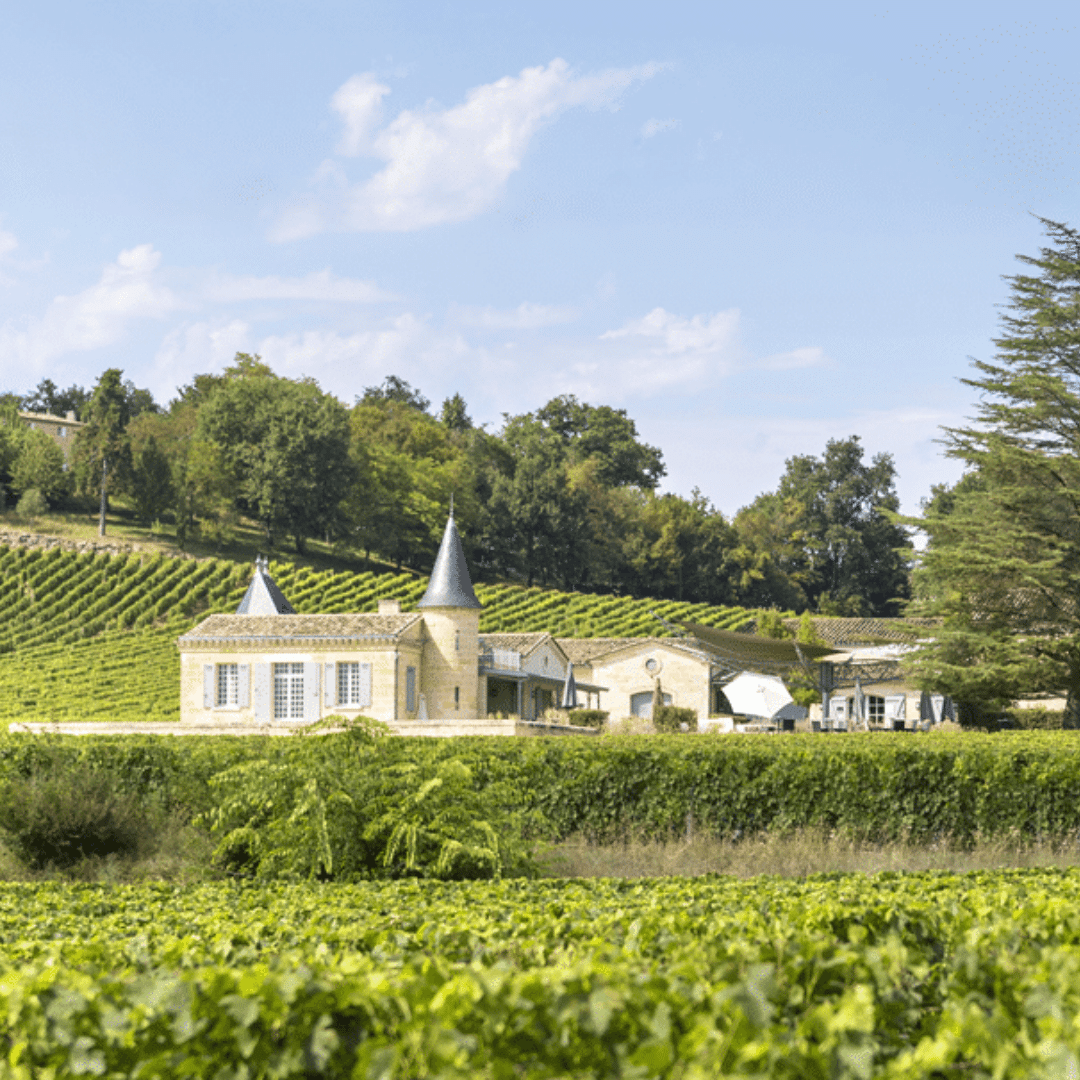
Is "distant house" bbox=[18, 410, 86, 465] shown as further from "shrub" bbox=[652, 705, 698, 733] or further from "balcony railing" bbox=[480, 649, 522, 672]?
"shrub" bbox=[652, 705, 698, 733]

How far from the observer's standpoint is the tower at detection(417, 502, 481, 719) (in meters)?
30.4

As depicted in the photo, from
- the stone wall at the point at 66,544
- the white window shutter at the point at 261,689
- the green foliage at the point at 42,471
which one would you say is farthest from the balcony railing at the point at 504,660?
the green foliage at the point at 42,471

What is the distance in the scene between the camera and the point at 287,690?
30141 millimetres

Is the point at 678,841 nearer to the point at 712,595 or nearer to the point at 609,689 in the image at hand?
the point at 609,689

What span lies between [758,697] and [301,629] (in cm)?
1207

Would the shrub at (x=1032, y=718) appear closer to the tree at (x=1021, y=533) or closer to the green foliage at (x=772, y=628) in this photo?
the tree at (x=1021, y=533)

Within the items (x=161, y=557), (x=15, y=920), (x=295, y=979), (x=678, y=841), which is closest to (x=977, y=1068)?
(x=295, y=979)

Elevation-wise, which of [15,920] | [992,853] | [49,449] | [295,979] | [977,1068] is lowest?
[992,853]

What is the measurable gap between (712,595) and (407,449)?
22.4 m

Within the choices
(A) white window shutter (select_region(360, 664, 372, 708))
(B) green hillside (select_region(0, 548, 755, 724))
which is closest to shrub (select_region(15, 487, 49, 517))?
(B) green hillside (select_region(0, 548, 755, 724))

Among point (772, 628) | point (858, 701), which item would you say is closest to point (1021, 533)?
point (858, 701)

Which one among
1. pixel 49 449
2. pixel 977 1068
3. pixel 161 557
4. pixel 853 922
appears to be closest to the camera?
pixel 977 1068

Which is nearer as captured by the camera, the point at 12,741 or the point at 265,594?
the point at 12,741

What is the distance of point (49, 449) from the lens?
6147 centimetres
